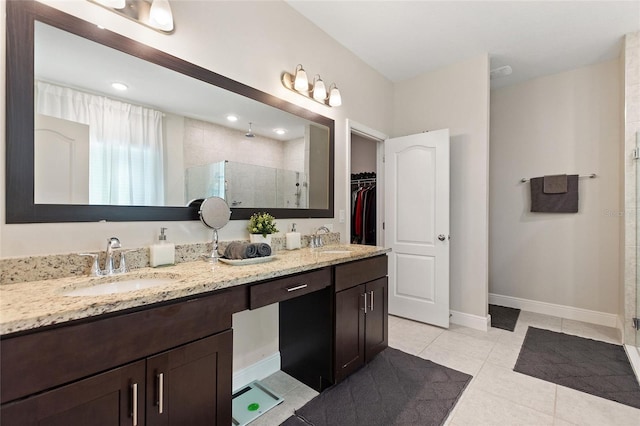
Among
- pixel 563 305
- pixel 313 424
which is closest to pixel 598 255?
pixel 563 305

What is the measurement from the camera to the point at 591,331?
9.36ft

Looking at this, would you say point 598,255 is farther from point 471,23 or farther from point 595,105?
point 471,23

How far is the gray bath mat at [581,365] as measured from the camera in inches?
74.9

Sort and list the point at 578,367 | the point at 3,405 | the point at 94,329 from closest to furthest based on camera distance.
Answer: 1. the point at 3,405
2. the point at 94,329
3. the point at 578,367

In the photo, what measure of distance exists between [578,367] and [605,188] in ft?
6.22

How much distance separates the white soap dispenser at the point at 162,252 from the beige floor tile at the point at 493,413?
174cm

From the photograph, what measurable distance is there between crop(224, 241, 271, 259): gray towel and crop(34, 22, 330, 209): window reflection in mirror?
37cm

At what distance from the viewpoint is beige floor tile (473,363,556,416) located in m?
1.77

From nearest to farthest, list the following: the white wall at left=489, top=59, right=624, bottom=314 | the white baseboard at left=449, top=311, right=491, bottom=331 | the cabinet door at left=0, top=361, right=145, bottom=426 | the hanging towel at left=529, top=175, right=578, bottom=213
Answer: the cabinet door at left=0, top=361, right=145, bottom=426
the white baseboard at left=449, top=311, right=491, bottom=331
the white wall at left=489, top=59, right=624, bottom=314
the hanging towel at left=529, top=175, right=578, bottom=213

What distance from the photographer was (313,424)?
1.58m

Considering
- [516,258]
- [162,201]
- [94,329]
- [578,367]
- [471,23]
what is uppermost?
[471,23]

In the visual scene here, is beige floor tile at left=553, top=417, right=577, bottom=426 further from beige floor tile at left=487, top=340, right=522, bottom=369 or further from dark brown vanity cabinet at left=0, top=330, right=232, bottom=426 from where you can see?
dark brown vanity cabinet at left=0, top=330, right=232, bottom=426

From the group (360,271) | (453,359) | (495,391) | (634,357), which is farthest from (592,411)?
(360,271)

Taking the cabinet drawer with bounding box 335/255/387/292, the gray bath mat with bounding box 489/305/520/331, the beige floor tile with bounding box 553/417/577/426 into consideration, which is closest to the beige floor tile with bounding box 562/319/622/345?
the gray bath mat with bounding box 489/305/520/331
